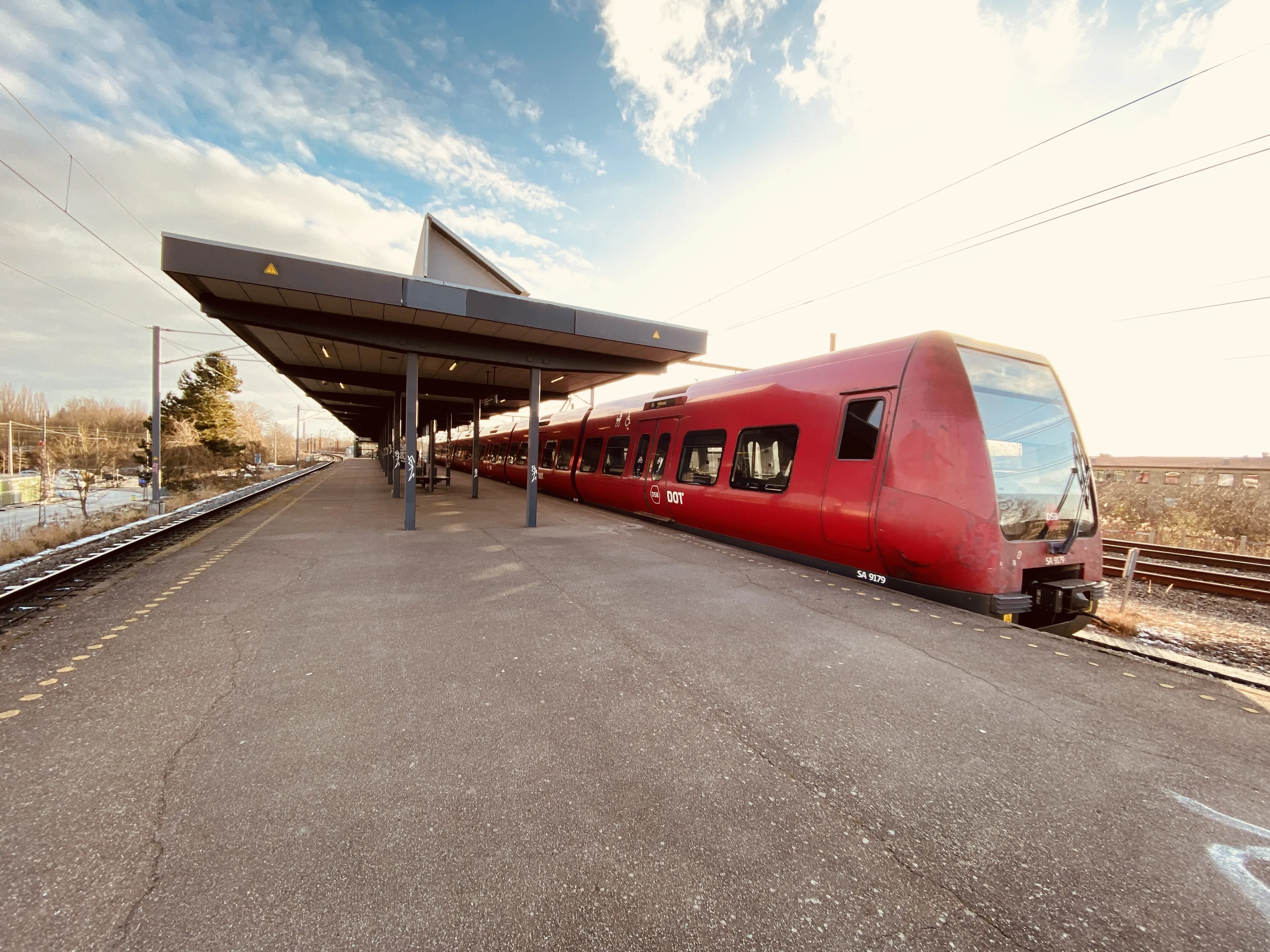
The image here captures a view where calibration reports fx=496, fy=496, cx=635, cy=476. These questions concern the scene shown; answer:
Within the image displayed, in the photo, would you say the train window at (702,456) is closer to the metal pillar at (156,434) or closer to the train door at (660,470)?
the train door at (660,470)

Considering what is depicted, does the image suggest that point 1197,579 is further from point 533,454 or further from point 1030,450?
point 533,454

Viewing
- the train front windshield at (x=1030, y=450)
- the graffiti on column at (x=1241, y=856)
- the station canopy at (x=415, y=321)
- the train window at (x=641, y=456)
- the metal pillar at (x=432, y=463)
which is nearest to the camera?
the graffiti on column at (x=1241, y=856)

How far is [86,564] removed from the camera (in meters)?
6.25

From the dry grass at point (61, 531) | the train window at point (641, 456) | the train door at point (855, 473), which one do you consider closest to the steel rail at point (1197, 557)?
the train door at point (855, 473)

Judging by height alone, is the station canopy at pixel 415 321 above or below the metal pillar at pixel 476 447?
above

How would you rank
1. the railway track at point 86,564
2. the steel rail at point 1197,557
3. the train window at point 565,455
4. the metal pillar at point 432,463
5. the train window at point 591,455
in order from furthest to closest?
1. the metal pillar at point 432,463
2. the train window at point 565,455
3. the train window at point 591,455
4. the steel rail at point 1197,557
5. the railway track at point 86,564

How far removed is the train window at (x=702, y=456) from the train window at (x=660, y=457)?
51 cm

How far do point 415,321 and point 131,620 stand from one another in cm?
649

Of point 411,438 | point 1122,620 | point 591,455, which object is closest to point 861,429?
point 1122,620

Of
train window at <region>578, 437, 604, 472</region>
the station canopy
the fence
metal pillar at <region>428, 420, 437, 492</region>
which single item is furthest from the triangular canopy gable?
the fence

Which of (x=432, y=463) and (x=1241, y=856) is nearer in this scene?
(x=1241, y=856)

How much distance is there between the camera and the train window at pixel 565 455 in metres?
15.1

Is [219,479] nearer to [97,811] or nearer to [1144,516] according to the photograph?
[97,811]

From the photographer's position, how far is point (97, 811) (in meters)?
2.11
